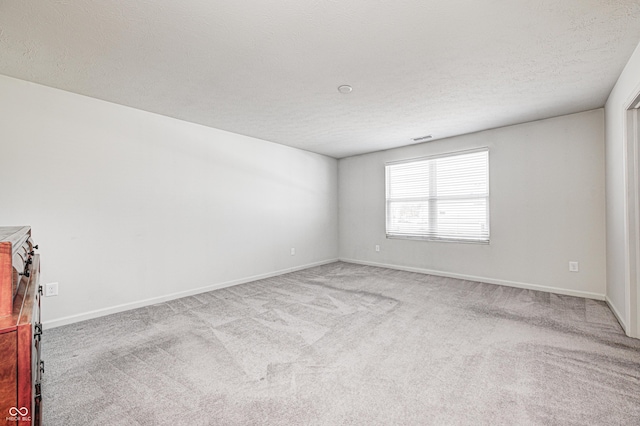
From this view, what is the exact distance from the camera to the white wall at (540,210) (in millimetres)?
3502

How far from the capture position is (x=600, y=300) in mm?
3406

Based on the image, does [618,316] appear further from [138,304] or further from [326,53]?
[138,304]

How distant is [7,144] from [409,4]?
11.7ft

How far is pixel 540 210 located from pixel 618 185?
3.62 feet

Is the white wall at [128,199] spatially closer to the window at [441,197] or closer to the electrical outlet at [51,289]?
the electrical outlet at [51,289]

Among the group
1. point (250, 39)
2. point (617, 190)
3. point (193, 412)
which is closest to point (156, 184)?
point (250, 39)

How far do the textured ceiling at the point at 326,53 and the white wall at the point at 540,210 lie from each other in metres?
0.48

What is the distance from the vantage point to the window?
173 inches

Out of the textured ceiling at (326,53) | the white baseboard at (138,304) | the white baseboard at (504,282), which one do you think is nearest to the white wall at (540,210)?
the white baseboard at (504,282)

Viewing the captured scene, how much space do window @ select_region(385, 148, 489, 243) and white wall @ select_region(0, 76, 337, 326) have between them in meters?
2.29

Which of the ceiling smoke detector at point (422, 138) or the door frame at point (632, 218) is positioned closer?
the door frame at point (632, 218)

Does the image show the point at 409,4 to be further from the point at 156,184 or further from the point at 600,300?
the point at 600,300

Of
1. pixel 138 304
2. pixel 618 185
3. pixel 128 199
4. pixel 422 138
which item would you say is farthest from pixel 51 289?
pixel 618 185

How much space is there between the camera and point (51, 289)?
2.74 metres
